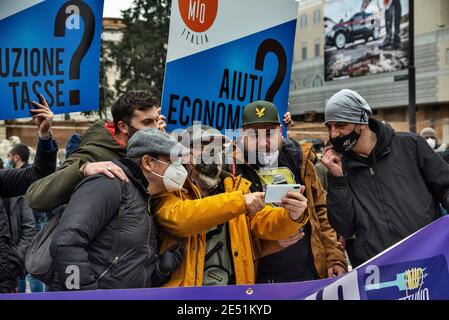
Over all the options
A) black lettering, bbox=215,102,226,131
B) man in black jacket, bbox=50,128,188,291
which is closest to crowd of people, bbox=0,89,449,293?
man in black jacket, bbox=50,128,188,291

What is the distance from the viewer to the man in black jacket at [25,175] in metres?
3.72

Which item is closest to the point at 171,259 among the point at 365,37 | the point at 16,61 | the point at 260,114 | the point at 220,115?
the point at 260,114

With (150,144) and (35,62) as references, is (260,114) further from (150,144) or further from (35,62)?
(35,62)

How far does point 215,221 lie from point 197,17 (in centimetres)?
190

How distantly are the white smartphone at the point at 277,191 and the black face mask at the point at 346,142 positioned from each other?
0.75 metres

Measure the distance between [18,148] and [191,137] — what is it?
5.07 meters

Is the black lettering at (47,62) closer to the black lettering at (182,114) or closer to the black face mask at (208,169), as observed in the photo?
the black lettering at (182,114)

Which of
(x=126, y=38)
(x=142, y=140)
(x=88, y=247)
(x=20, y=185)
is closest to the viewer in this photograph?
(x=88, y=247)

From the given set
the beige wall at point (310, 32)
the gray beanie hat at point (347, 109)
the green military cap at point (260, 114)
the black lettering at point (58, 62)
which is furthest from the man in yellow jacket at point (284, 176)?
the beige wall at point (310, 32)

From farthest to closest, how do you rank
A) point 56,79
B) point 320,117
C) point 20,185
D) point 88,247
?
1. point 320,117
2. point 56,79
3. point 20,185
4. point 88,247

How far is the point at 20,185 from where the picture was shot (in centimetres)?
378
